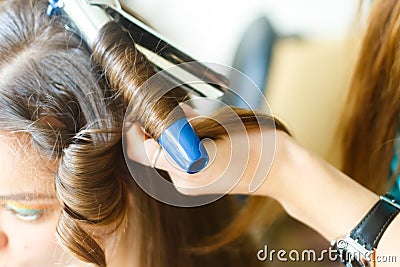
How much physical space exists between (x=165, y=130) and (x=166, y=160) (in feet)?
0.15

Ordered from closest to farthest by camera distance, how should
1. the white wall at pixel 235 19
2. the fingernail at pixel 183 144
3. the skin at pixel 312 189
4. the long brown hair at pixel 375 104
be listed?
1. the fingernail at pixel 183 144
2. the skin at pixel 312 189
3. the long brown hair at pixel 375 104
4. the white wall at pixel 235 19

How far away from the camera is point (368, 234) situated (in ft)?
1.97

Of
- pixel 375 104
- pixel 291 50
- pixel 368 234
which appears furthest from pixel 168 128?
pixel 291 50

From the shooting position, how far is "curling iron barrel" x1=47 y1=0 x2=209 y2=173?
1.59 ft

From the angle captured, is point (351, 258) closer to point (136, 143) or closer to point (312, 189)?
point (312, 189)

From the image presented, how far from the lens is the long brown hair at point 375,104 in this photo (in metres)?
0.73

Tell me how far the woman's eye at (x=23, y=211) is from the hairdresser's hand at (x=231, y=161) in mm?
111

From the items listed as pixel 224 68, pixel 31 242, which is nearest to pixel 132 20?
pixel 224 68

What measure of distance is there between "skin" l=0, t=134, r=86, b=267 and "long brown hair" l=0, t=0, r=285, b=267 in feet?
0.05

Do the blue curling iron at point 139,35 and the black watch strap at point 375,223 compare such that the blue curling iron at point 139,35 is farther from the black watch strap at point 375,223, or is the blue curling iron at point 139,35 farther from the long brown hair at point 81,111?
the black watch strap at point 375,223

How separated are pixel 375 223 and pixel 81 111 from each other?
1.12ft

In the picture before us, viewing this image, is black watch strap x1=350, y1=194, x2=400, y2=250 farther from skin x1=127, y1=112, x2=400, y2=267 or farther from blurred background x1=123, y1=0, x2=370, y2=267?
blurred background x1=123, y1=0, x2=370, y2=267

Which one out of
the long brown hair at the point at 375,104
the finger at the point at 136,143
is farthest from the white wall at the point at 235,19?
the finger at the point at 136,143

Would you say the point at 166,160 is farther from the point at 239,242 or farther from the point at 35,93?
the point at 239,242
